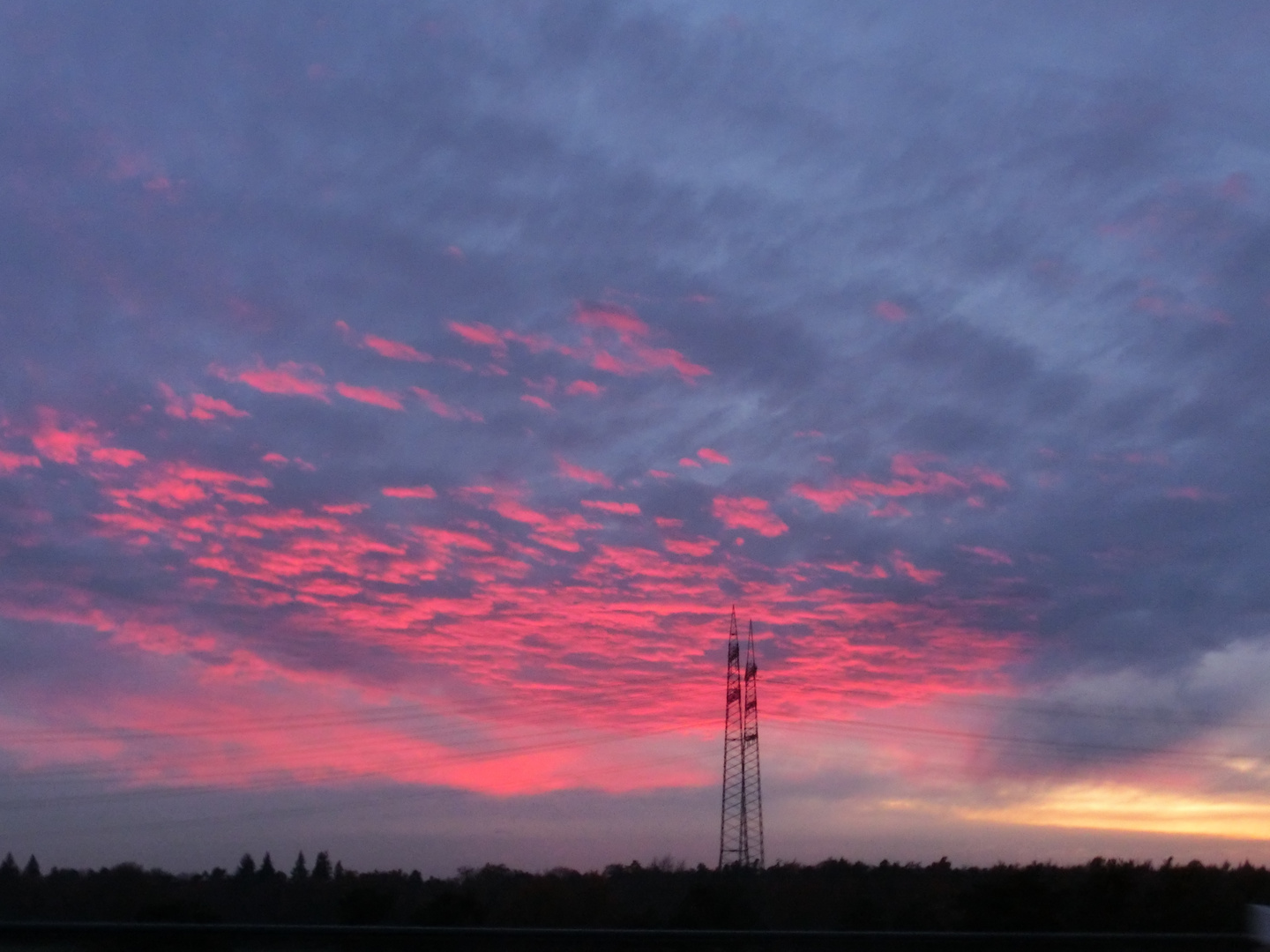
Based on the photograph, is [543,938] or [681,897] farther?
[681,897]

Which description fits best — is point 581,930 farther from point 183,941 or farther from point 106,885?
point 106,885

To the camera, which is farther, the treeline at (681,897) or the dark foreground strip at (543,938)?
the treeline at (681,897)

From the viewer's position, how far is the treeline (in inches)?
531

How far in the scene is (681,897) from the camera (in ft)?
59.5

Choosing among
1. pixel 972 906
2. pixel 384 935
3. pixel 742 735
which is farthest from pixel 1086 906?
pixel 742 735

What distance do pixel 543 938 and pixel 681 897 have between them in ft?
27.7

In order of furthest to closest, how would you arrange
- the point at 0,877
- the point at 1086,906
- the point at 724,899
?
the point at 1086,906 → the point at 724,899 → the point at 0,877

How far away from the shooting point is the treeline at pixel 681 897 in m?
13.5

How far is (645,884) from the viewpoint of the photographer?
66.3ft

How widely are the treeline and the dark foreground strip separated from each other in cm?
250

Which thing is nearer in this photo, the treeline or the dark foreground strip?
the dark foreground strip

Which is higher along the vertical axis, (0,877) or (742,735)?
(742,735)

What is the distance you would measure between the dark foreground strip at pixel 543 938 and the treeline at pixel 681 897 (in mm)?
2498

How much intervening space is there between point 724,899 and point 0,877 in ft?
31.2
